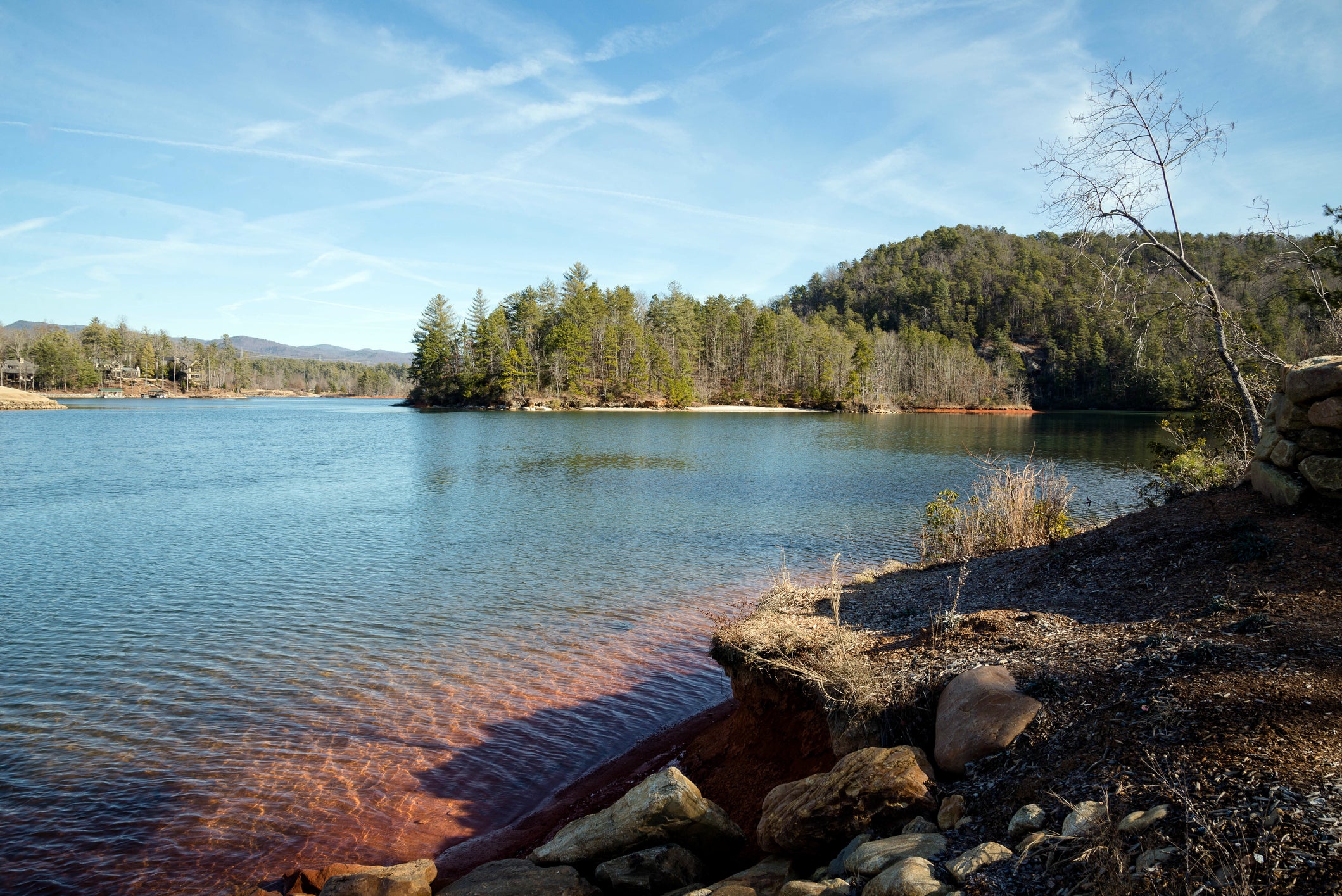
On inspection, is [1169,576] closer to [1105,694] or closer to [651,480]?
[1105,694]

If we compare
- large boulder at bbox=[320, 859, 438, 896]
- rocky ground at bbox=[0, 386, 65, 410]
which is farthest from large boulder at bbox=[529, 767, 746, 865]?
rocky ground at bbox=[0, 386, 65, 410]

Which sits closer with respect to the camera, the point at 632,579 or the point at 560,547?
the point at 632,579

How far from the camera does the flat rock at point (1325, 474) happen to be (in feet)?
23.7

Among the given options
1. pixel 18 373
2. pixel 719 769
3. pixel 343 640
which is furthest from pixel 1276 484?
pixel 18 373

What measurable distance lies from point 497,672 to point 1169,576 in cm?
820

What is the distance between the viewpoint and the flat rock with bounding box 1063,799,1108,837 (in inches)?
139

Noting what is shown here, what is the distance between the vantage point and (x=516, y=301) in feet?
356

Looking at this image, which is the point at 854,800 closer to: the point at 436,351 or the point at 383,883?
the point at 383,883

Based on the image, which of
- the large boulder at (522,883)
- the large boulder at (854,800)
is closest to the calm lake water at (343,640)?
the large boulder at (522,883)

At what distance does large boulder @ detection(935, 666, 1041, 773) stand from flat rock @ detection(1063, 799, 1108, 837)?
0.99 m

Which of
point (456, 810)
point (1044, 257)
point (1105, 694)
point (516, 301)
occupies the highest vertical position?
point (1044, 257)

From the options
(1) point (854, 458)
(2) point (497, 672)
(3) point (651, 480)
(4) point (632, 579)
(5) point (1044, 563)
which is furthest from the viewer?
(1) point (854, 458)

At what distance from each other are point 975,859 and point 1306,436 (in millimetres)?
6787

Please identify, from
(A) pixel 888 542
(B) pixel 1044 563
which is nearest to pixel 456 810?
(B) pixel 1044 563
